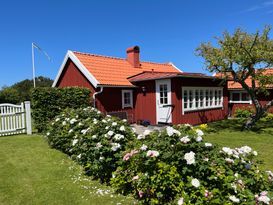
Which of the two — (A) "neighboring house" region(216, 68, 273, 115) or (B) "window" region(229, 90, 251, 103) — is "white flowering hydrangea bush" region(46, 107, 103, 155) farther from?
(B) "window" region(229, 90, 251, 103)

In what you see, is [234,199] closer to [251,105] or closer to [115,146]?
[115,146]

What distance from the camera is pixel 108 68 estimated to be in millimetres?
15500

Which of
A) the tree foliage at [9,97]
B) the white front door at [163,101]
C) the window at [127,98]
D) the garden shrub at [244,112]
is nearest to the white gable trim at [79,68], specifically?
the window at [127,98]

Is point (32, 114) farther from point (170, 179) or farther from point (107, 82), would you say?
point (170, 179)

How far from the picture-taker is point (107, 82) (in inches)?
537

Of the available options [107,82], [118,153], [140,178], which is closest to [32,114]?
[107,82]

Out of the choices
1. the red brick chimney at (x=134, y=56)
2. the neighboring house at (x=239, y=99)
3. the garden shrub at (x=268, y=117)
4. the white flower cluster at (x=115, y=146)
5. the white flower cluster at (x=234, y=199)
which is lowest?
the garden shrub at (x=268, y=117)

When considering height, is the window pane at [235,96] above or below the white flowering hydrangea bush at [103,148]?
above

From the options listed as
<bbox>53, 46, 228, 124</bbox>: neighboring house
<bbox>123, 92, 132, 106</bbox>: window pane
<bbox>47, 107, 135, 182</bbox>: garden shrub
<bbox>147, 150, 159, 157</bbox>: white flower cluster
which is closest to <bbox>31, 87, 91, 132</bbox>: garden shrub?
<bbox>53, 46, 228, 124</bbox>: neighboring house

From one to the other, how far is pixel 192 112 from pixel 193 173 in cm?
1104

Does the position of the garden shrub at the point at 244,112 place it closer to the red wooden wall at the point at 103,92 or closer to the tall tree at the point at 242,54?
the tall tree at the point at 242,54

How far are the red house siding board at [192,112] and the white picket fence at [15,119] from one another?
7288 mm

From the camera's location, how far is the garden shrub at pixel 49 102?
1118cm

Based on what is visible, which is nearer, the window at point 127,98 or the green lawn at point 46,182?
the green lawn at point 46,182
